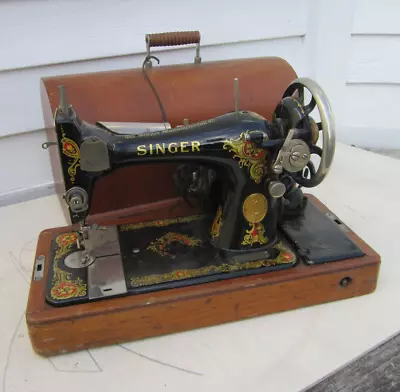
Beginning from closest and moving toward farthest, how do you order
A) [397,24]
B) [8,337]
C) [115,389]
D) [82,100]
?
[115,389]
[8,337]
[82,100]
[397,24]

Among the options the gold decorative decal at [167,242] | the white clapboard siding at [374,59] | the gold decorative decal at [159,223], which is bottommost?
the gold decorative decal at [167,242]

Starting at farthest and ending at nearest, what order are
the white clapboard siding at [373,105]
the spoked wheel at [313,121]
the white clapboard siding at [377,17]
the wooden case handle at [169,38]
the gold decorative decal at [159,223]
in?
the white clapboard siding at [373,105], the white clapboard siding at [377,17], the wooden case handle at [169,38], the gold decorative decal at [159,223], the spoked wheel at [313,121]

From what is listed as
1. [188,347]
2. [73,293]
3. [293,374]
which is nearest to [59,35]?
[73,293]

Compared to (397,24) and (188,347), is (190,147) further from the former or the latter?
(397,24)

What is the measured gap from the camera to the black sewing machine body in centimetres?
83

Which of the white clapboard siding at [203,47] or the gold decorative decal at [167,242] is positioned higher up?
the white clapboard siding at [203,47]

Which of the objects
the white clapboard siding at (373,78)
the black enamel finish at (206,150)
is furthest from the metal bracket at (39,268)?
the white clapboard siding at (373,78)

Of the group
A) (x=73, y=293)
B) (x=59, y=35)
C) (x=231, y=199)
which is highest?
(x=59, y=35)

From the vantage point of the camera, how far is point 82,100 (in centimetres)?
109

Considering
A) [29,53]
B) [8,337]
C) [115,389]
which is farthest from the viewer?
[29,53]

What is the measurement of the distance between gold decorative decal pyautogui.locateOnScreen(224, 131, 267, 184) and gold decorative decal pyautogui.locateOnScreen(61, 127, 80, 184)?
0.27 meters

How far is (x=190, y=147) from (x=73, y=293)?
332 millimetres

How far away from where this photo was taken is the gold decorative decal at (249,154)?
0.87 metres

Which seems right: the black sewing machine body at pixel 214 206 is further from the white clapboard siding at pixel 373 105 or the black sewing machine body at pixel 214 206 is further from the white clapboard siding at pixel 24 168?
the white clapboard siding at pixel 373 105
